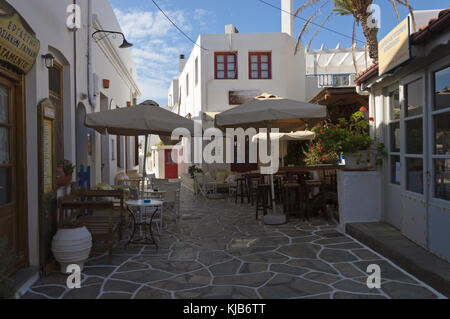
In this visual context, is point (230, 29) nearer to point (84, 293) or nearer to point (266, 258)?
point (266, 258)

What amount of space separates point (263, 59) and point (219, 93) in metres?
2.59

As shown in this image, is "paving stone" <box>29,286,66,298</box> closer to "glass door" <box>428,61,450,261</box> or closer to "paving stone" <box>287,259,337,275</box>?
"paving stone" <box>287,259,337,275</box>

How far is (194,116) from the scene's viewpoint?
18.5 meters

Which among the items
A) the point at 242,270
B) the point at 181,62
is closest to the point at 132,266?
the point at 242,270

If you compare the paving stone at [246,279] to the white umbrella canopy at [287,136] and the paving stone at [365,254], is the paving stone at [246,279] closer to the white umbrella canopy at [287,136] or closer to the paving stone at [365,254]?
the paving stone at [365,254]

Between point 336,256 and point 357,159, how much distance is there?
2.01 meters

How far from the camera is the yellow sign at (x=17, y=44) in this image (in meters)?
3.74

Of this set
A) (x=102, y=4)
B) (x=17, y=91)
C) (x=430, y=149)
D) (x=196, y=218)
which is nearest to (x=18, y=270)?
(x=17, y=91)

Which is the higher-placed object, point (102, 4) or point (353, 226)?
point (102, 4)

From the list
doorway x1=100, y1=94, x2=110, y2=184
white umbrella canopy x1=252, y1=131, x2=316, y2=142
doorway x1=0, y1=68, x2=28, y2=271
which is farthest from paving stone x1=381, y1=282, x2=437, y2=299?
doorway x1=100, y1=94, x2=110, y2=184

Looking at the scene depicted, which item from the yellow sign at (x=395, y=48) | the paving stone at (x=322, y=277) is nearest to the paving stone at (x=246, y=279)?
the paving stone at (x=322, y=277)

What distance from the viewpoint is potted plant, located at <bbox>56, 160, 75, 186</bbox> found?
5480mm

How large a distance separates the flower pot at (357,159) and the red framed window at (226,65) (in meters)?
11.3
